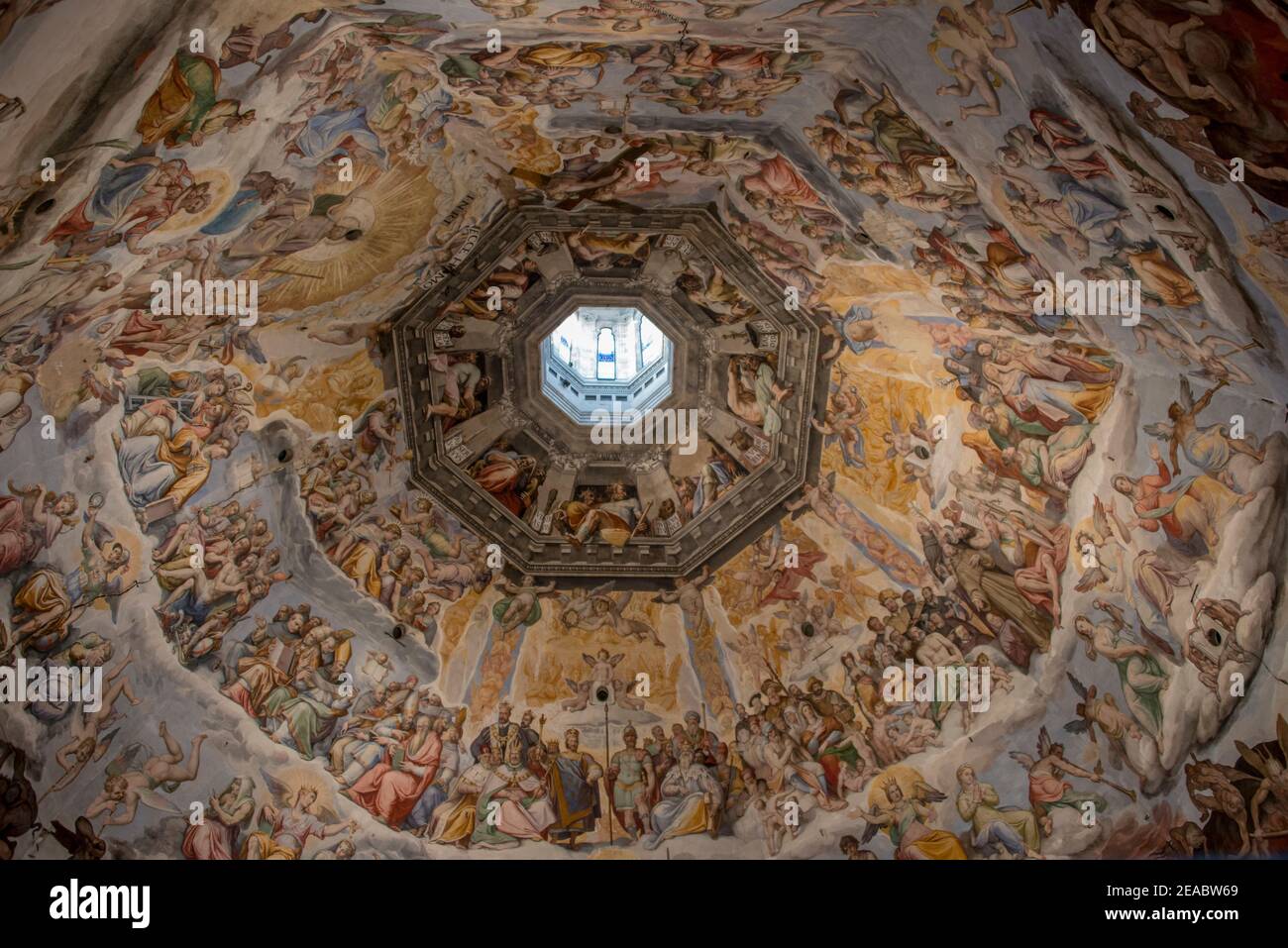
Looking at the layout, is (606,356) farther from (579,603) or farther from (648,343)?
(579,603)

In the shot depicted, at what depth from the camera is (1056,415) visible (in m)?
14.4

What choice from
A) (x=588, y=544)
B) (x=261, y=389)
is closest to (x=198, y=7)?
(x=261, y=389)

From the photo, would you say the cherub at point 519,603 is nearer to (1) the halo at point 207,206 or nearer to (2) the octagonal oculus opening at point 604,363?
(2) the octagonal oculus opening at point 604,363

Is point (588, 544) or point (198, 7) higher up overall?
point (198, 7)

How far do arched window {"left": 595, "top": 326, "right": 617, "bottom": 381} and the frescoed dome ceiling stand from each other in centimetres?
7

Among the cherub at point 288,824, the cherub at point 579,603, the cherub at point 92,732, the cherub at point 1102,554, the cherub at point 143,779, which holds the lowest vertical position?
the cherub at point 288,824

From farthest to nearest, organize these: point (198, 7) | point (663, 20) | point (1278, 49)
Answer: point (663, 20)
point (198, 7)
point (1278, 49)

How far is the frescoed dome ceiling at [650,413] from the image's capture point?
37.5 ft

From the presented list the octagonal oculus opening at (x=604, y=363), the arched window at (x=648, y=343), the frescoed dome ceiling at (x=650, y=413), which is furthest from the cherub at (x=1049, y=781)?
the arched window at (x=648, y=343)

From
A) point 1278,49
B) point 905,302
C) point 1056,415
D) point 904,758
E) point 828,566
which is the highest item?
point 1278,49

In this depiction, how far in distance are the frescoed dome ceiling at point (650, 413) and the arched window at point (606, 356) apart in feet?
0.24

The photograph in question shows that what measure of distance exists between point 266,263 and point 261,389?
1.80 metres

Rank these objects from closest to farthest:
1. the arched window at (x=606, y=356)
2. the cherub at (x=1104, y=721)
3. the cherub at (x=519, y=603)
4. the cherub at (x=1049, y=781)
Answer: the cherub at (x=1104, y=721) < the cherub at (x=1049, y=781) < the cherub at (x=519, y=603) < the arched window at (x=606, y=356)

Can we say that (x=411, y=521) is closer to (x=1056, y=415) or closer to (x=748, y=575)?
(x=748, y=575)
